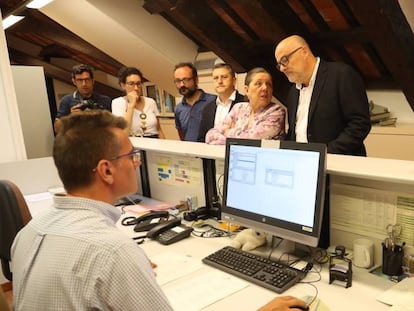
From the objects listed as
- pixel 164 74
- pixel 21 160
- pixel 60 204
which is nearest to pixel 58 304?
pixel 60 204

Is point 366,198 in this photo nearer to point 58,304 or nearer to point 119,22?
point 58,304

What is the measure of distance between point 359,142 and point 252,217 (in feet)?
3.25

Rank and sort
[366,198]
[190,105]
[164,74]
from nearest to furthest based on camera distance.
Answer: [366,198]
[190,105]
[164,74]

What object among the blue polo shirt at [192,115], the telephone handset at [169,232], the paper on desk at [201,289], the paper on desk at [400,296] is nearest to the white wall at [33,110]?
the blue polo shirt at [192,115]

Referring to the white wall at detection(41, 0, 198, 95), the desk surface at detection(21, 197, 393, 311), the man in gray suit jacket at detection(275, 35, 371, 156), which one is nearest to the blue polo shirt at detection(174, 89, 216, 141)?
the man in gray suit jacket at detection(275, 35, 371, 156)

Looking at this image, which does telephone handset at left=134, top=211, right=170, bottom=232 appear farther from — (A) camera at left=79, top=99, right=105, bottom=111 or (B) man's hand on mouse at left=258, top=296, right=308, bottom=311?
(A) camera at left=79, top=99, right=105, bottom=111

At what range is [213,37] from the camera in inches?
170

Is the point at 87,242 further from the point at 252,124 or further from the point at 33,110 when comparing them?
the point at 33,110

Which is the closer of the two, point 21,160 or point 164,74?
point 21,160

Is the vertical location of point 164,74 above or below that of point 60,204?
above

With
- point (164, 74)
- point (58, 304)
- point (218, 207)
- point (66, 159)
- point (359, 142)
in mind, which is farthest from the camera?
point (164, 74)

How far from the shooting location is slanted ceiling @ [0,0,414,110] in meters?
3.09

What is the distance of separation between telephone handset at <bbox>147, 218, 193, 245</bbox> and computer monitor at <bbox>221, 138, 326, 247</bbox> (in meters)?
0.26

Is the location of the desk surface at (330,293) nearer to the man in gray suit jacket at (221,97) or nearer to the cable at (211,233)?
the cable at (211,233)
